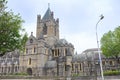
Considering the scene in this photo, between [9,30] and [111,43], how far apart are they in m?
33.2

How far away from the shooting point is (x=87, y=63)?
200 feet

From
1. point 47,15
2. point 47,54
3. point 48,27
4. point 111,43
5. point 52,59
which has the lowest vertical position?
point 52,59

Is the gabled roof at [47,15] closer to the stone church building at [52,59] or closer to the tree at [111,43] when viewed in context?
the stone church building at [52,59]

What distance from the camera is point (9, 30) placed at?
987 inches

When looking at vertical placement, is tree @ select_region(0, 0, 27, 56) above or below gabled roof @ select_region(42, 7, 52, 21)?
below

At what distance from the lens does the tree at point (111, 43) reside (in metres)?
50.0

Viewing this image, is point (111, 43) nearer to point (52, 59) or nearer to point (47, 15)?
point (52, 59)

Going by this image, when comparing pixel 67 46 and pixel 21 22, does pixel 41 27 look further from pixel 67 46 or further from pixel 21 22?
pixel 21 22

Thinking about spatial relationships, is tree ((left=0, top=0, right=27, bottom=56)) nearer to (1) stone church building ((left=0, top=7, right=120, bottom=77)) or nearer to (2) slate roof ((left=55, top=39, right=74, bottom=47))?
(1) stone church building ((left=0, top=7, right=120, bottom=77))

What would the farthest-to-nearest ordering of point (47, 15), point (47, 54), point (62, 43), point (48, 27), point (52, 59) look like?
point (47, 15) < point (48, 27) < point (62, 43) < point (52, 59) < point (47, 54)

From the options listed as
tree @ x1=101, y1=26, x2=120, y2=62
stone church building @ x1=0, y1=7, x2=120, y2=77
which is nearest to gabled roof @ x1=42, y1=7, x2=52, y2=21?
stone church building @ x1=0, y1=7, x2=120, y2=77

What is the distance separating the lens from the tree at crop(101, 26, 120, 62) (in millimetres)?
Result: 50031

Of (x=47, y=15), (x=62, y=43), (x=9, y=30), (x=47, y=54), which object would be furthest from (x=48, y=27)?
(x=9, y=30)

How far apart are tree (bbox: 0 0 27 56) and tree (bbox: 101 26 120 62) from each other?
3006 centimetres
